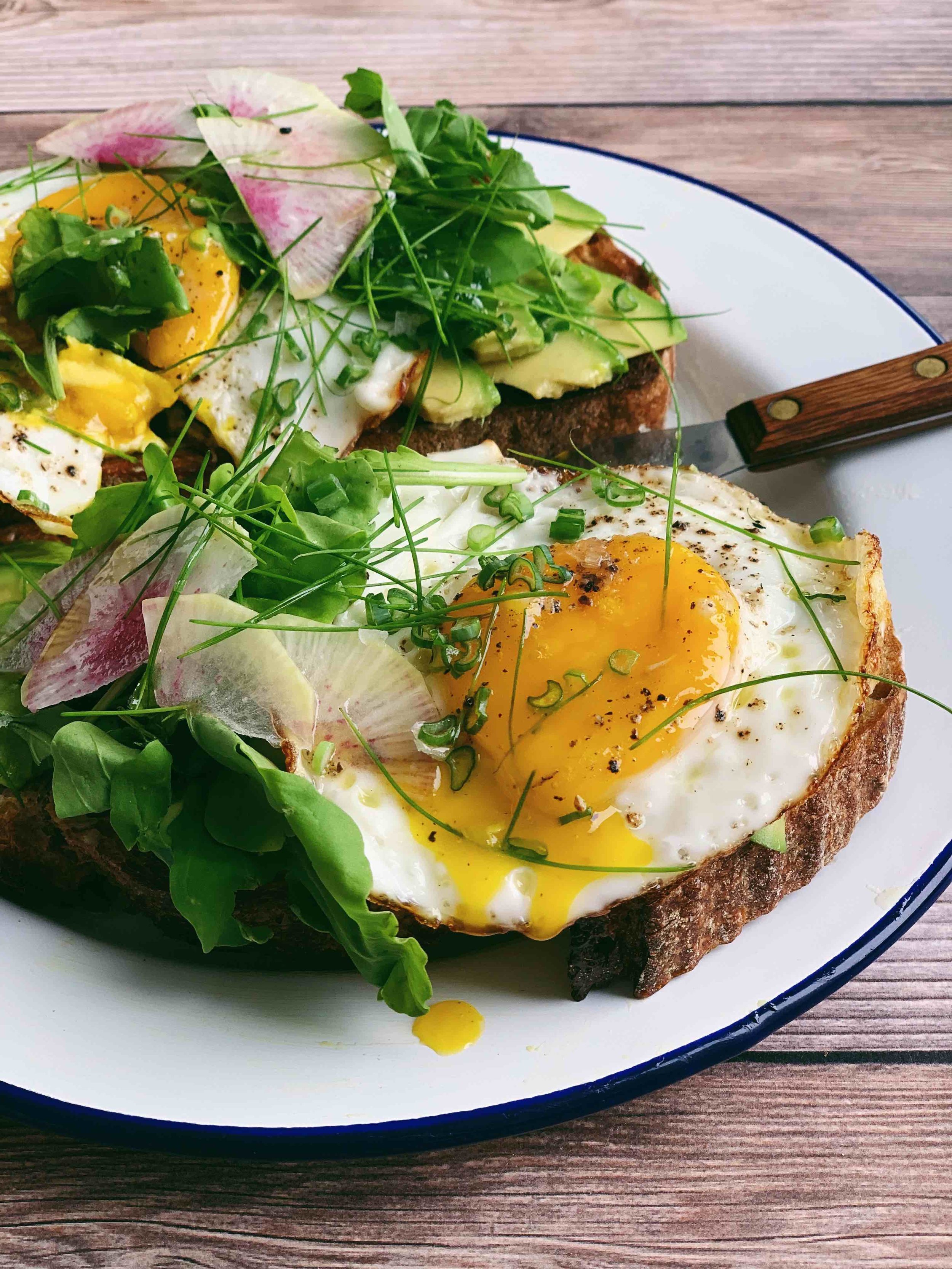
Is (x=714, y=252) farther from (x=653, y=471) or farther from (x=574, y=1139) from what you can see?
(x=574, y=1139)

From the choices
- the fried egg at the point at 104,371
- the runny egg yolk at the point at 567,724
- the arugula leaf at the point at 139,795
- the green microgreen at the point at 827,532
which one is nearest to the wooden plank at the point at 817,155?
the fried egg at the point at 104,371

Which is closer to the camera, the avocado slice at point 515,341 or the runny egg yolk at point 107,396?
the runny egg yolk at point 107,396

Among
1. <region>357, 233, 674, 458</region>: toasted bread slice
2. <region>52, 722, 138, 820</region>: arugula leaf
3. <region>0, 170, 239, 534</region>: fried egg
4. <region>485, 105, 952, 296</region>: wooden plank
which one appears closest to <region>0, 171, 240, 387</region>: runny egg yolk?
<region>0, 170, 239, 534</region>: fried egg

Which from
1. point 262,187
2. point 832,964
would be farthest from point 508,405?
point 832,964

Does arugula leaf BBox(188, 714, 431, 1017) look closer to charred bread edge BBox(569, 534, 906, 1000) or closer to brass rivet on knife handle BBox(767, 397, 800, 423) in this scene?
charred bread edge BBox(569, 534, 906, 1000)

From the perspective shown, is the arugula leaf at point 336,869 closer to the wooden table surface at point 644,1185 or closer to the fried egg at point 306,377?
the wooden table surface at point 644,1185

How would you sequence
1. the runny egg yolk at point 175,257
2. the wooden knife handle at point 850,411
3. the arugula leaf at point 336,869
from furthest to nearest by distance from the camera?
1. the wooden knife handle at point 850,411
2. the runny egg yolk at point 175,257
3. the arugula leaf at point 336,869
